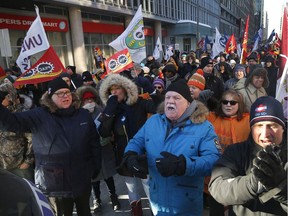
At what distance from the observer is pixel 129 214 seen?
144 inches

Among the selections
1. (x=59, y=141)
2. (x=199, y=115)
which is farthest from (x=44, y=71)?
(x=199, y=115)

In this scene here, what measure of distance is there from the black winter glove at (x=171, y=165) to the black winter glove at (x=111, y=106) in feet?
4.43

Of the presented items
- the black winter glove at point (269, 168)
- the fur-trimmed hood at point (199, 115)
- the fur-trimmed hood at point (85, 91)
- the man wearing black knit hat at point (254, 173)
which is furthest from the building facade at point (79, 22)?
the black winter glove at point (269, 168)

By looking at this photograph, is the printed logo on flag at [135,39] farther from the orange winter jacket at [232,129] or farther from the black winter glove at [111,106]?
the orange winter jacket at [232,129]

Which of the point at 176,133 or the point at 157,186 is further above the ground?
the point at 176,133

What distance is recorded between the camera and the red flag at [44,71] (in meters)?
4.37

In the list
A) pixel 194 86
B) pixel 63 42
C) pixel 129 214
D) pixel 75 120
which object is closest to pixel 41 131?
pixel 75 120

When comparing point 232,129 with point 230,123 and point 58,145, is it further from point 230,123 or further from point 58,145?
point 58,145

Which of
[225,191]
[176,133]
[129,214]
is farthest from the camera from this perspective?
[129,214]

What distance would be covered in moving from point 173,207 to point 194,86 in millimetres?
1993

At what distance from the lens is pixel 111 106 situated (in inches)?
122

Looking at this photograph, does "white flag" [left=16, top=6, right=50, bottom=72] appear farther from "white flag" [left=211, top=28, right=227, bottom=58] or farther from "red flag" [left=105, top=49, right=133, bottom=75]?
"white flag" [left=211, top=28, right=227, bottom=58]

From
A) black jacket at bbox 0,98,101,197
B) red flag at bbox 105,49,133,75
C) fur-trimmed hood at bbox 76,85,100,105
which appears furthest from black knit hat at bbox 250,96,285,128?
red flag at bbox 105,49,133,75

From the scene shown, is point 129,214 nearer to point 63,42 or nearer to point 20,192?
point 20,192
